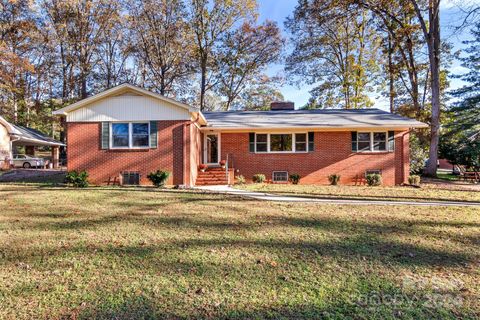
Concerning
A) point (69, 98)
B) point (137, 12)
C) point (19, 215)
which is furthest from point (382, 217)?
point (69, 98)

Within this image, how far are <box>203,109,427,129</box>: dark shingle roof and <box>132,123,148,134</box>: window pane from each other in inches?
137

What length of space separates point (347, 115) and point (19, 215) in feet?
51.4

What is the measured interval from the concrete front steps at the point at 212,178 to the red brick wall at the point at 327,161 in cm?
157

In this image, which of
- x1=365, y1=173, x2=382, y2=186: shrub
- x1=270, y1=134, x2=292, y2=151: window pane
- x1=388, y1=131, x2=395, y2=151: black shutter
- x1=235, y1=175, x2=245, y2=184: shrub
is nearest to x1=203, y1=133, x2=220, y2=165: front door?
x1=235, y1=175, x2=245, y2=184: shrub

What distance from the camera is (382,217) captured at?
6824 millimetres

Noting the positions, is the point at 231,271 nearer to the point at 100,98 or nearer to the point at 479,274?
the point at 479,274

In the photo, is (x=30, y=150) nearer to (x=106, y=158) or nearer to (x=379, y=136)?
(x=106, y=158)

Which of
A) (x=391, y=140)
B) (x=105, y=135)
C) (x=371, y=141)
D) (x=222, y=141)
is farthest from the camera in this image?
(x=222, y=141)

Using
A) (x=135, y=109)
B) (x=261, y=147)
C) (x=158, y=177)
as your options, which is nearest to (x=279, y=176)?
(x=261, y=147)

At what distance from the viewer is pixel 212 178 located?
13852mm

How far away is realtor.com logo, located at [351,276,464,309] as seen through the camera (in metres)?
3.18

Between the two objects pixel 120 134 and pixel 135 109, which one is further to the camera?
pixel 120 134

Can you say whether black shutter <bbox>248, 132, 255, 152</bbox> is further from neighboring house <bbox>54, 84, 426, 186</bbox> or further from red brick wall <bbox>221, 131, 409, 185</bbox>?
red brick wall <bbox>221, 131, 409, 185</bbox>

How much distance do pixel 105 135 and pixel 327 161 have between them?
10641mm
